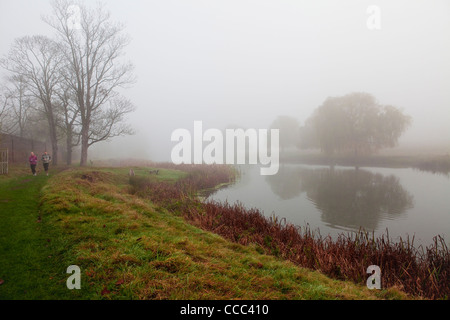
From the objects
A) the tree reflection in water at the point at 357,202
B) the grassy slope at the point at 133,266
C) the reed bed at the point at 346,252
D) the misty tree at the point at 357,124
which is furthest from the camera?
the misty tree at the point at 357,124

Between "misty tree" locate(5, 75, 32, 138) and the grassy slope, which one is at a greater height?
"misty tree" locate(5, 75, 32, 138)

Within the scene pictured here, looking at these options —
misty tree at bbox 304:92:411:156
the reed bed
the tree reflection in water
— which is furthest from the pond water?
misty tree at bbox 304:92:411:156

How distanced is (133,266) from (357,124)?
36725 millimetres

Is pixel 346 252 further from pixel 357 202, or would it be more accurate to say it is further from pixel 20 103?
pixel 20 103

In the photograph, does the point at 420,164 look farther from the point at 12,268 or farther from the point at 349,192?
the point at 12,268

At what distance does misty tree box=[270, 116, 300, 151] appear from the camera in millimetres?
55750

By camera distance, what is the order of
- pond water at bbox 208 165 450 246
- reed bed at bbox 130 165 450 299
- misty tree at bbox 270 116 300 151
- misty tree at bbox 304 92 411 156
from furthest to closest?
misty tree at bbox 270 116 300 151
misty tree at bbox 304 92 411 156
pond water at bbox 208 165 450 246
reed bed at bbox 130 165 450 299

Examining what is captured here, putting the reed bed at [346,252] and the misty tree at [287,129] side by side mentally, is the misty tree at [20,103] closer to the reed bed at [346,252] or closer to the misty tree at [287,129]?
the reed bed at [346,252]

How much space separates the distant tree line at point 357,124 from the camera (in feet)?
100

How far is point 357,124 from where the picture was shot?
3256 cm

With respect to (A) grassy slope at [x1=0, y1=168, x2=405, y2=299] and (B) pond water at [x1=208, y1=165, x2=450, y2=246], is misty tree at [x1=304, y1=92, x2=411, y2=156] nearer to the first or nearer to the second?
(B) pond water at [x1=208, y1=165, x2=450, y2=246]

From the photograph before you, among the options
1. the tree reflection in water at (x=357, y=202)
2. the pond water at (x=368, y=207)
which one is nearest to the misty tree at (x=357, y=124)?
the pond water at (x=368, y=207)

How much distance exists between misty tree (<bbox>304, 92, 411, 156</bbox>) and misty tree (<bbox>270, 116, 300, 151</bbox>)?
19941 millimetres

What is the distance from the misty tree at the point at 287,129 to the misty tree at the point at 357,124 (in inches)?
785
